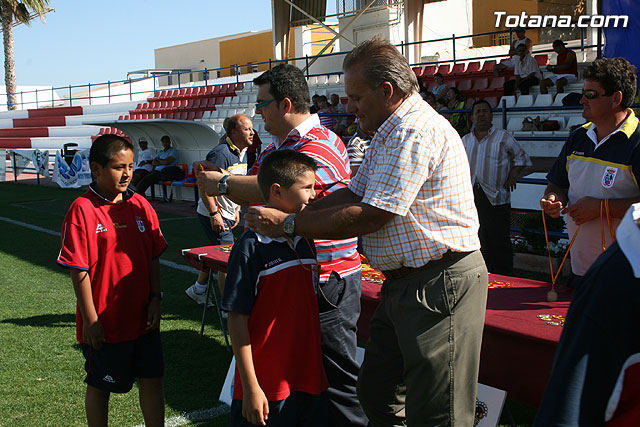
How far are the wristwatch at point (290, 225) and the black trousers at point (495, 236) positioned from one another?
4092 millimetres

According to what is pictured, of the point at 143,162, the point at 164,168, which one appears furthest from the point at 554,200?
the point at 143,162

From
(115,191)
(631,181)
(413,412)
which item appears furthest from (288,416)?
(631,181)

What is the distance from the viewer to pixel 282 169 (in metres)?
2.52

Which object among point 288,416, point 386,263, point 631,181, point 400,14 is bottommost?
point 288,416

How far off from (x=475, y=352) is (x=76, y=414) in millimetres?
2668

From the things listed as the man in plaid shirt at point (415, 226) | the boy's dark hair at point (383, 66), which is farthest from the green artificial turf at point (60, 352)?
the boy's dark hair at point (383, 66)

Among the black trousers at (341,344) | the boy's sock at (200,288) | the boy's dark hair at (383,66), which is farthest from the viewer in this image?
the boy's sock at (200,288)

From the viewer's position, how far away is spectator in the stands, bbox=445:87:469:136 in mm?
11414

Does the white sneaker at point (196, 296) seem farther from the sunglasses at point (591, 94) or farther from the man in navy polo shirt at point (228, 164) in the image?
the sunglasses at point (591, 94)

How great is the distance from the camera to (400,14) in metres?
22.9

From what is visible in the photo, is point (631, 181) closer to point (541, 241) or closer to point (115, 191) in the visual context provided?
point (115, 191)

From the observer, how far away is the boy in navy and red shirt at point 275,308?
2488 millimetres

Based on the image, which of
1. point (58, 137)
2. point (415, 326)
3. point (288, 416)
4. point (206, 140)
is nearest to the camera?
point (415, 326)

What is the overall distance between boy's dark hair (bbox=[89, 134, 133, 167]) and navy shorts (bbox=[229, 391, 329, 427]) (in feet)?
4.54
